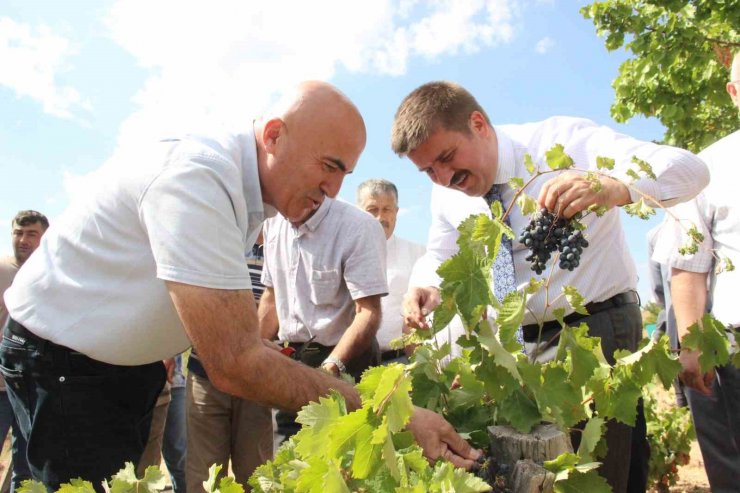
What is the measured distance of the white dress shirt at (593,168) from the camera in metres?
2.12

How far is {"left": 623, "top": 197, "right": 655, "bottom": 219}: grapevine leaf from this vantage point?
58.1 inches

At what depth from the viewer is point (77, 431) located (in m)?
2.04

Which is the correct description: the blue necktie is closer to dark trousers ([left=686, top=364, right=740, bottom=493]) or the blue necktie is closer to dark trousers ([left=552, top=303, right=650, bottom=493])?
dark trousers ([left=552, top=303, right=650, bottom=493])

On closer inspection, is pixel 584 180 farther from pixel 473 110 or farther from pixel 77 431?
pixel 77 431

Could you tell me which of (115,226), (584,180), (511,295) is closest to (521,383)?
(511,295)

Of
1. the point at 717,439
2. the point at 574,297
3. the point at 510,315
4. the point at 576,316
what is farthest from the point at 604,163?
the point at 717,439

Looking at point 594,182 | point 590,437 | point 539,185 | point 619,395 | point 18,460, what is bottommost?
point 18,460

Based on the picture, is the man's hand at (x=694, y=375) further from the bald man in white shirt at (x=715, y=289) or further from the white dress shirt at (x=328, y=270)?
the white dress shirt at (x=328, y=270)

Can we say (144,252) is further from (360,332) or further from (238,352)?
(360,332)

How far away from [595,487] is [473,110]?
5.78 feet

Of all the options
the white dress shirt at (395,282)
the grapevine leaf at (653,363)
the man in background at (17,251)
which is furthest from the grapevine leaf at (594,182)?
the man in background at (17,251)

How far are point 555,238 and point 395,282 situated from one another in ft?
9.37

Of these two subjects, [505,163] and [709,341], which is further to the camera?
[505,163]

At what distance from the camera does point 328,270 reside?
10.6ft
